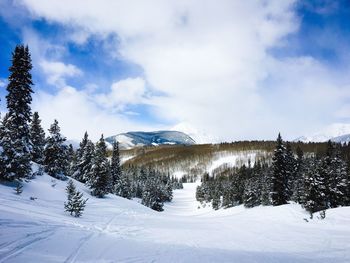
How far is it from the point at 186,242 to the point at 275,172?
33.4 metres

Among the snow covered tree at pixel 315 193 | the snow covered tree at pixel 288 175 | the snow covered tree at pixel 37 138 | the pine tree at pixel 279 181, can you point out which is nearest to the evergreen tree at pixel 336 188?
the snow covered tree at pixel 315 193

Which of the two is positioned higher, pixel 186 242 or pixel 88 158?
pixel 88 158

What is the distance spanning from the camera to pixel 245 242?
55.8ft

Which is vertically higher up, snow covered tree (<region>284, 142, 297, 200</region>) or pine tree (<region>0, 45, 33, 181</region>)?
pine tree (<region>0, 45, 33, 181</region>)

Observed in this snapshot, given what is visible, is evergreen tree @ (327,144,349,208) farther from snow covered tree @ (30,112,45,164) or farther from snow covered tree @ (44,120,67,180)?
snow covered tree @ (30,112,45,164)

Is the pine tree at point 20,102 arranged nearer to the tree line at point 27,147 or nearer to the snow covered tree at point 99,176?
the tree line at point 27,147

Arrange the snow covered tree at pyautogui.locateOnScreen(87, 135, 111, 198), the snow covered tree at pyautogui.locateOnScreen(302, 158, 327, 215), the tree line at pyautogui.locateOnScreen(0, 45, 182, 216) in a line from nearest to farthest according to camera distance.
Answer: the tree line at pyautogui.locateOnScreen(0, 45, 182, 216) → the snow covered tree at pyautogui.locateOnScreen(302, 158, 327, 215) → the snow covered tree at pyautogui.locateOnScreen(87, 135, 111, 198)

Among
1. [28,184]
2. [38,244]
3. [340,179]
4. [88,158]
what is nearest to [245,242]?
[38,244]

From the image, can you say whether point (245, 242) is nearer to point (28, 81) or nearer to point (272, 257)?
point (272, 257)

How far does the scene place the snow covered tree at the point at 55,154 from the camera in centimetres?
4138

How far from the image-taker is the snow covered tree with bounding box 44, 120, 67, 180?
41.4 m

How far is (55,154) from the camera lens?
139 ft

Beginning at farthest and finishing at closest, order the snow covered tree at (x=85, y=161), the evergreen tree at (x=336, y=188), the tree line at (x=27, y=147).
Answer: the snow covered tree at (x=85, y=161) → the evergreen tree at (x=336, y=188) → the tree line at (x=27, y=147)

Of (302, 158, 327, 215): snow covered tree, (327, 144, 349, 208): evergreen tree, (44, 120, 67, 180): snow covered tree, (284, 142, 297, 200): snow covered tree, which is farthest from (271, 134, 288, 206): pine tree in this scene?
(44, 120, 67, 180): snow covered tree
